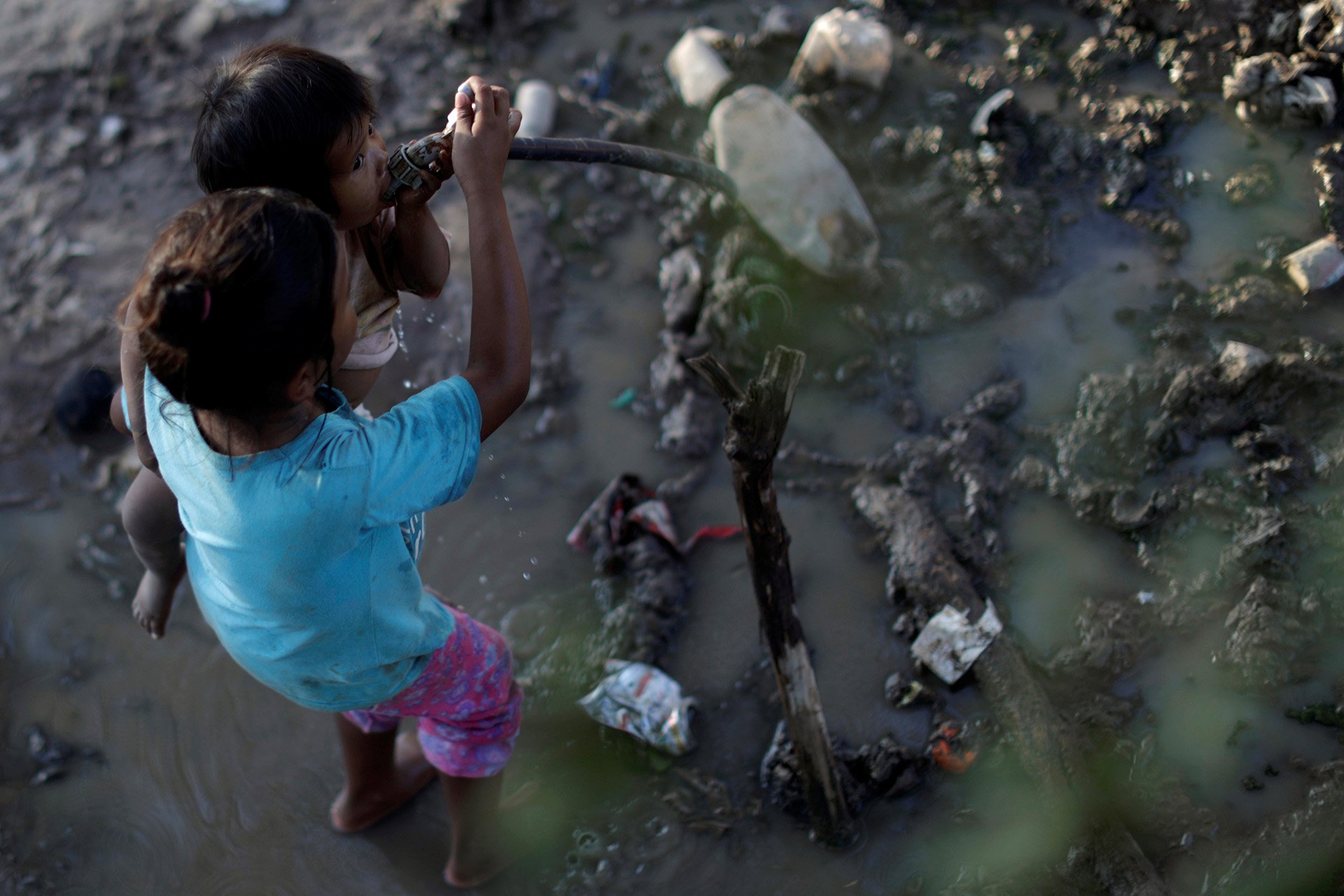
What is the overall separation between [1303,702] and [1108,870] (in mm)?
722

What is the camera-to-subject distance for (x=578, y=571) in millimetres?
2807

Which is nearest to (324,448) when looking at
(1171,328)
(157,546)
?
(157,546)

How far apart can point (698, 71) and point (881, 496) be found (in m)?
2.01

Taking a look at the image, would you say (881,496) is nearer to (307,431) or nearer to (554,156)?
(554,156)

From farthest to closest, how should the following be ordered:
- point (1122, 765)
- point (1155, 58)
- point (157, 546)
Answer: point (1155, 58), point (1122, 765), point (157, 546)

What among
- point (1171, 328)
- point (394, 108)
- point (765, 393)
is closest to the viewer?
point (765, 393)

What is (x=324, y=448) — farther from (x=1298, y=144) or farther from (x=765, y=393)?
(x=1298, y=144)

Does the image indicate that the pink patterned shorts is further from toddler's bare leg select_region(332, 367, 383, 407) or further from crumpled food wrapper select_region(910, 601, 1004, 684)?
crumpled food wrapper select_region(910, 601, 1004, 684)

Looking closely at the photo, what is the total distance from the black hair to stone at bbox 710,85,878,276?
1.94 m

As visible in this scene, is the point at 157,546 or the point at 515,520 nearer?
the point at 157,546

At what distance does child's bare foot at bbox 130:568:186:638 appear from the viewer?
6.66 feet

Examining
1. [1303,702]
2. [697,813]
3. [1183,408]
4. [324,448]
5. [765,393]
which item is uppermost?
[324,448]

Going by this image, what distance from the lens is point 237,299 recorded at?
110 centimetres

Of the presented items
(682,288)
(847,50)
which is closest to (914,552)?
(682,288)
